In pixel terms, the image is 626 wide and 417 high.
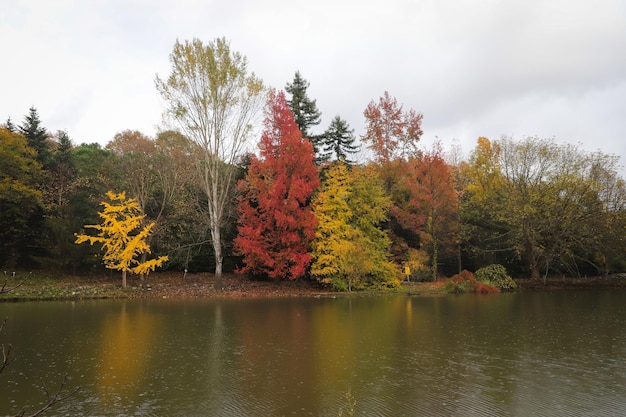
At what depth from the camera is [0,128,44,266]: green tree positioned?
97.2 ft

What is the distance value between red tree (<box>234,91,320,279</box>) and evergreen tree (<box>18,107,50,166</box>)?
1614 centimetres

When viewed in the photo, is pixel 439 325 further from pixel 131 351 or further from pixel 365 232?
pixel 365 232

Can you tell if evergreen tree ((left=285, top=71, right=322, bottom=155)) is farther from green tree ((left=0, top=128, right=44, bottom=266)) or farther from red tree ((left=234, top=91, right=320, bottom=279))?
green tree ((left=0, top=128, right=44, bottom=266))

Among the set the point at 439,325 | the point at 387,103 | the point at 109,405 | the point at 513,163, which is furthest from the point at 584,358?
the point at 387,103

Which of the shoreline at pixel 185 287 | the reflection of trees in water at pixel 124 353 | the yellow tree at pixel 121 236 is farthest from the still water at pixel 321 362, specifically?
the yellow tree at pixel 121 236

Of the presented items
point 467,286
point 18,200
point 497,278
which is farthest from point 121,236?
point 497,278

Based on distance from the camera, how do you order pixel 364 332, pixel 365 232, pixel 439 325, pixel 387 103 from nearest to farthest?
1. pixel 364 332
2. pixel 439 325
3. pixel 365 232
4. pixel 387 103

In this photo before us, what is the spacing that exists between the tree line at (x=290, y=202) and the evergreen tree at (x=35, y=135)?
0.35 feet

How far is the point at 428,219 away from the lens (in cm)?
3397

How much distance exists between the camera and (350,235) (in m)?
28.8

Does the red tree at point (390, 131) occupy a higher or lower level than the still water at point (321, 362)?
higher

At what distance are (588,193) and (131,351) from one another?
32.2 m

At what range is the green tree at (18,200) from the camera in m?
29.6

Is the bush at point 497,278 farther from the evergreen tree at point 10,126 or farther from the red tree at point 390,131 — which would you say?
the evergreen tree at point 10,126
